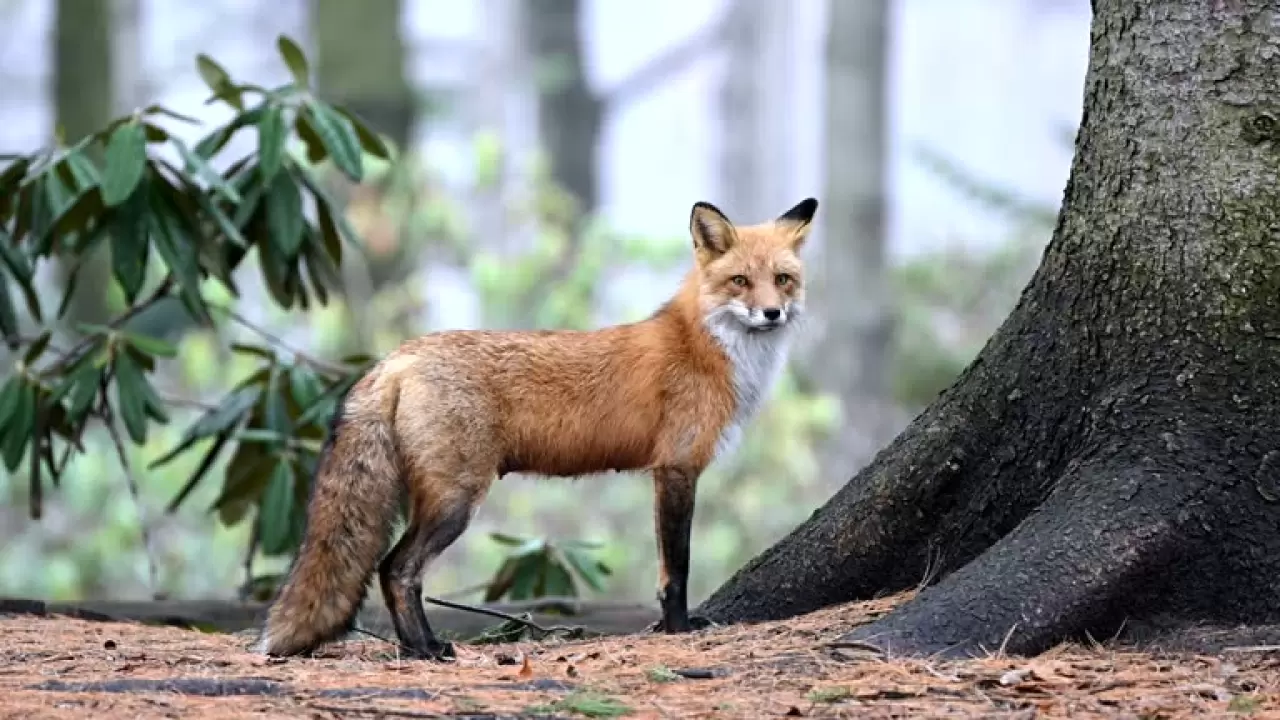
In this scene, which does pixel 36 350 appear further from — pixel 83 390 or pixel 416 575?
pixel 416 575

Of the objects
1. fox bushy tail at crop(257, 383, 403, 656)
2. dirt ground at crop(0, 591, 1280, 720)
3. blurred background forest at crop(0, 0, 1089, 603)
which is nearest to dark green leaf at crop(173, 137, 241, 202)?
blurred background forest at crop(0, 0, 1089, 603)

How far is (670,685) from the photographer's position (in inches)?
149

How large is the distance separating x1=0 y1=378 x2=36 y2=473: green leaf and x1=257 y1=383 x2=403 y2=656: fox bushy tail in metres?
2.34

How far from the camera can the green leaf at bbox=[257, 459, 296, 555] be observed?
6.65m

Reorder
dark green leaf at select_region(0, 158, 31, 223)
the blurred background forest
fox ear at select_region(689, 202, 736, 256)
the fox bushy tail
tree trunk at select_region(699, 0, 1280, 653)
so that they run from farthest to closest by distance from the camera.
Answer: the blurred background forest, dark green leaf at select_region(0, 158, 31, 223), fox ear at select_region(689, 202, 736, 256), the fox bushy tail, tree trunk at select_region(699, 0, 1280, 653)

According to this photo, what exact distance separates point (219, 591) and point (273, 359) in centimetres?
530

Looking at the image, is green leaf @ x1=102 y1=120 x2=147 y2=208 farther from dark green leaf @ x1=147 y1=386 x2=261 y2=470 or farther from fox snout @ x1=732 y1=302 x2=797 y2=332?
fox snout @ x1=732 y1=302 x2=797 y2=332

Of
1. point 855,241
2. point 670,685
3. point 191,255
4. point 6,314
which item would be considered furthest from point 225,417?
point 855,241

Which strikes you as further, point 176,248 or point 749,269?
point 176,248

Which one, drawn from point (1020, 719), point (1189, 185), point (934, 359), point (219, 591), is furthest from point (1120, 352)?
point (934, 359)

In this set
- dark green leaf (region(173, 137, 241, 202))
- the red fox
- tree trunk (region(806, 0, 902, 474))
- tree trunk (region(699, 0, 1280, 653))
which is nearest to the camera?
tree trunk (region(699, 0, 1280, 653))

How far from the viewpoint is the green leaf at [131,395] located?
6.49 metres

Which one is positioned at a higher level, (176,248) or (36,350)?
(176,248)

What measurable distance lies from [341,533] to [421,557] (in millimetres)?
257
